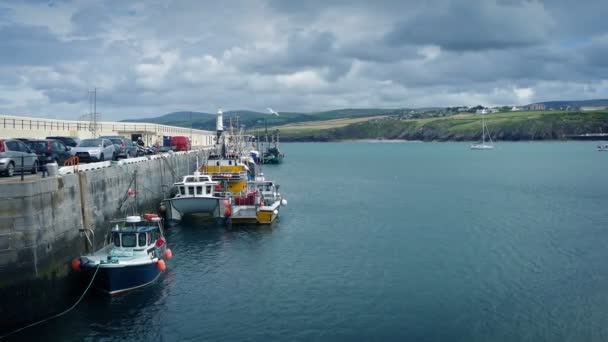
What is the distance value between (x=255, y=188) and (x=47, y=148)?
17.3 meters

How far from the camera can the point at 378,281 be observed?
30.2m

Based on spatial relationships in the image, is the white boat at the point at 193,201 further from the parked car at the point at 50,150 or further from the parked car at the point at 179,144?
the parked car at the point at 179,144

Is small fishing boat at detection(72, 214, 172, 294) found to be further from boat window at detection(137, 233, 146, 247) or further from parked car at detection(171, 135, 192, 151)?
parked car at detection(171, 135, 192, 151)

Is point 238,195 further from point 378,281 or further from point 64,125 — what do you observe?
point 64,125

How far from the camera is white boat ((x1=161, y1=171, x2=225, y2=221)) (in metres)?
42.9

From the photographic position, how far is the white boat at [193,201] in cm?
4291

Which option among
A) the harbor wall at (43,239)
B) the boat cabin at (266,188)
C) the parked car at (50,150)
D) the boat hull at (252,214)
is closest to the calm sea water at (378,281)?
the harbor wall at (43,239)

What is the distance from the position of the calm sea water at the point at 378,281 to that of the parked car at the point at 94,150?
24.1 ft

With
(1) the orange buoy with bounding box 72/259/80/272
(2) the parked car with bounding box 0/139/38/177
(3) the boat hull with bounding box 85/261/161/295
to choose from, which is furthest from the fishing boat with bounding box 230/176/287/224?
(1) the orange buoy with bounding box 72/259/80/272

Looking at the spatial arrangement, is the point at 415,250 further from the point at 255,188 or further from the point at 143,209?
the point at 143,209

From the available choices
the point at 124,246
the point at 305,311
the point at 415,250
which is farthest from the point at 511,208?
the point at 124,246

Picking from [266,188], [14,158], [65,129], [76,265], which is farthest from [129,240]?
[65,129]

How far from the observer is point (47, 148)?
3591cm

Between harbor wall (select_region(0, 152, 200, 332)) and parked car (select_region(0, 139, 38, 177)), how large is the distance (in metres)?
2.47
